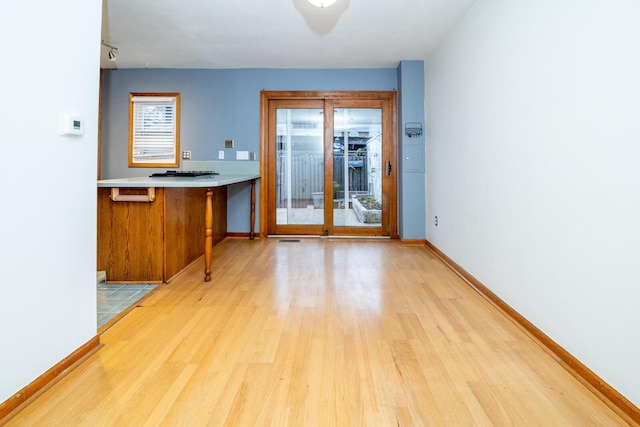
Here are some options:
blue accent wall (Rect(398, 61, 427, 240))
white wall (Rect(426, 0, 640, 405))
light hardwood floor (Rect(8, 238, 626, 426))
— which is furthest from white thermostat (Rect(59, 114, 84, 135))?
blue accent wall (Rect(398, 61, 427, 240))

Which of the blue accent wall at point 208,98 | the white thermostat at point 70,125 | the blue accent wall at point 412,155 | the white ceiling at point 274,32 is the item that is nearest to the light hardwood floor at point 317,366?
the white thermostat at point 70,125

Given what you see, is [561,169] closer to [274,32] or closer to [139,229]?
[139,229]

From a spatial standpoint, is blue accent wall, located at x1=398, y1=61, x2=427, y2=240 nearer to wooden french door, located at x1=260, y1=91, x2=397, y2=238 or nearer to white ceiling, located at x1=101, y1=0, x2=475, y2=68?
white ceiling, located at x1=101, y1=0, x2=475, y2=68

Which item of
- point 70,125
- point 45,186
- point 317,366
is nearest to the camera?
point 45,186

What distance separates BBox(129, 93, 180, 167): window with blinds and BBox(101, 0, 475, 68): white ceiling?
1.54 ft

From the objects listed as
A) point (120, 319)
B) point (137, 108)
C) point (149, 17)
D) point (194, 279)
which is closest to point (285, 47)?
point (149, 17)

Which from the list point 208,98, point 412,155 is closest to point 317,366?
point 412,155

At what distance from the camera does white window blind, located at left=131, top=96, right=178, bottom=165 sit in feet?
17.2

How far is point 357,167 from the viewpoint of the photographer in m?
5.36

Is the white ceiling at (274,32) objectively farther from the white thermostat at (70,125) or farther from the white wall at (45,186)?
the white thermostat at (70,125)

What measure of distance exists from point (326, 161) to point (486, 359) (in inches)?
152

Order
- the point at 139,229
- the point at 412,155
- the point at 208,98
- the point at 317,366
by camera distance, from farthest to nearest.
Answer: the point at 208,98 < the point at 412,155 < the point at 139,229 < the point at 317,366

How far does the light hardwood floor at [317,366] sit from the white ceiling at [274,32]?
95.3 inches

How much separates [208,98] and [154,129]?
882 mm
